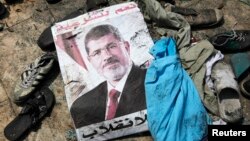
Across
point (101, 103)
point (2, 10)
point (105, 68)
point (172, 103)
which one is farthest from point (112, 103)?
point (2, 10)

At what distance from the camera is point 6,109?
2617 mm

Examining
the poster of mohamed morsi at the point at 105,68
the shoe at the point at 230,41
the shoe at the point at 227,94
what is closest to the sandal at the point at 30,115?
the poster of mohamed morsi at the point at 105,68

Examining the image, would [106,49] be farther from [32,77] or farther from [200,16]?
[200,16]

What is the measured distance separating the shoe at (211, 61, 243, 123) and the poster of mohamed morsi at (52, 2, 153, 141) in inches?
19.3

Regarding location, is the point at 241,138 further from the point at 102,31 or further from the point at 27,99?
the point at 27,99

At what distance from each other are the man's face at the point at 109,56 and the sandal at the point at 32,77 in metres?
0.31

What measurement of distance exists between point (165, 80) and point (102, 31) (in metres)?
0.64

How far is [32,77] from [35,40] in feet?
1.30

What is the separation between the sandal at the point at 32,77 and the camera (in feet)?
8.51

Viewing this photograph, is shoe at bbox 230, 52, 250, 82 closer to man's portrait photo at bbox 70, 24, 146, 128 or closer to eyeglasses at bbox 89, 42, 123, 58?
man's portrait photo at bbox 70, 24, 146, 128

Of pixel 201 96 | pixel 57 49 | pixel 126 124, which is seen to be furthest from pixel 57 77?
pixel 201 96

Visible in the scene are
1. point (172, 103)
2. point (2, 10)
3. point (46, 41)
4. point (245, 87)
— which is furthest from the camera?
point (2, 10)

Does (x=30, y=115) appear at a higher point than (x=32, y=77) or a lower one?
lower

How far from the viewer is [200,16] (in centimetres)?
289
